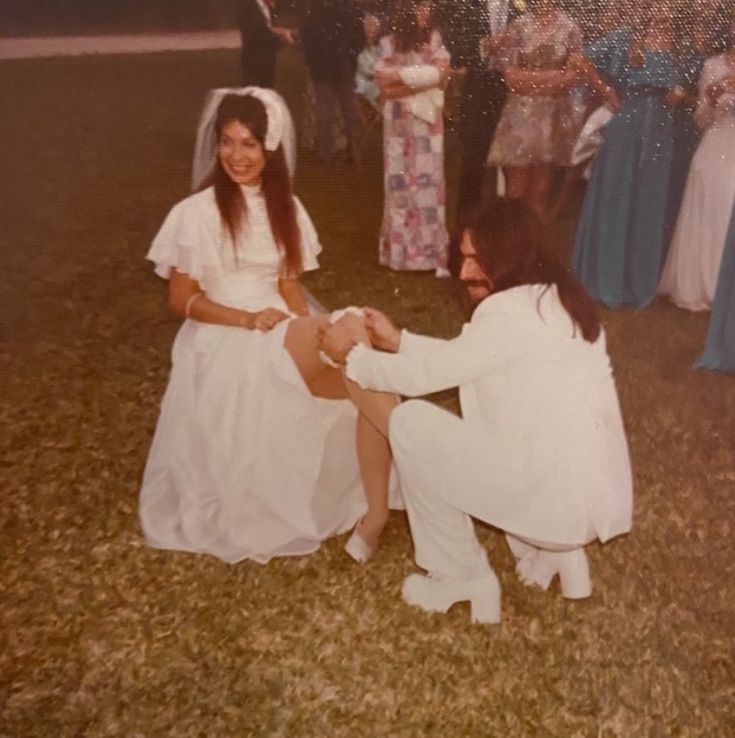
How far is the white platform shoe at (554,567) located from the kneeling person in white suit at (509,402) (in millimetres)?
121

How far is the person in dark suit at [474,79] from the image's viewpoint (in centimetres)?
147

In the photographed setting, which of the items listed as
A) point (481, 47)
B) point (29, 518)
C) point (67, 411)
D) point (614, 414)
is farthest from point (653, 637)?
point (67, 411)

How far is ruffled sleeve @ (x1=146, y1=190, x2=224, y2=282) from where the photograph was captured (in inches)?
66.6

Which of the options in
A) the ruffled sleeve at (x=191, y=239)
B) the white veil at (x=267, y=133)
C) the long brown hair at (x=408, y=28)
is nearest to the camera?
the long brown hair at (x=408, y=28)

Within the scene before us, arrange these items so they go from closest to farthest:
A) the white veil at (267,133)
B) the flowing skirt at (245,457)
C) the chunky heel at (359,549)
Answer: the white veil at (267,133) < the flowing skirt at (245,457) < the chunky heel at (359,549)

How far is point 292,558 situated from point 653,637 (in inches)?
27.7

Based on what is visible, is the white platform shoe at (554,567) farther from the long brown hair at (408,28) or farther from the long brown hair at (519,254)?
the long brown hair at (408,28)

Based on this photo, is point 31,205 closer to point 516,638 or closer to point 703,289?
point 516,638

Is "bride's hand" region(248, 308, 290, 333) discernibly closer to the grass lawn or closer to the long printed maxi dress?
the grass lawn

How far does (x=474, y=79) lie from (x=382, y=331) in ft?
1.45

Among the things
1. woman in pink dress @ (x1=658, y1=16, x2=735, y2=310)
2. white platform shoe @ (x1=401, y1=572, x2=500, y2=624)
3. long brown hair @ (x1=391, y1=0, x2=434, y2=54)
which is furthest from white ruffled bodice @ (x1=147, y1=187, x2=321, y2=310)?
woman in pink dress @ (x1=658, y1=16, x2=735, y2=310)

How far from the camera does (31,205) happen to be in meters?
1.73

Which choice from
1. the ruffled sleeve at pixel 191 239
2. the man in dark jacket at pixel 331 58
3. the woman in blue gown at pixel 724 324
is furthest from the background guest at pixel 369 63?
the woman in blue gown at pixel 724 324

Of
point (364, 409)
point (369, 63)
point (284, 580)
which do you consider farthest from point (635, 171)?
point (284, 580)
